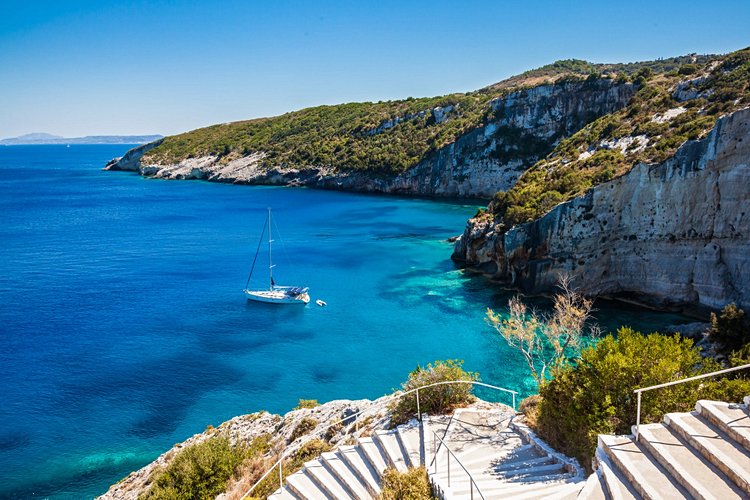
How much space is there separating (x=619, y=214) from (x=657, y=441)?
3079 cm

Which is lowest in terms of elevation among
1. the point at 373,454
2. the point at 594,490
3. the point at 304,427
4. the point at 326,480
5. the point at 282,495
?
the point at 304,427

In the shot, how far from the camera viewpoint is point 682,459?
741 centimetres

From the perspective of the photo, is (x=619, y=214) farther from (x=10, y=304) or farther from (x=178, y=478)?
(x=10, y=304)

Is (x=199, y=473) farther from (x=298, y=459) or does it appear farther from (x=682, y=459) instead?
(x=682, y=459)

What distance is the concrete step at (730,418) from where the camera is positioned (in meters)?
7.36

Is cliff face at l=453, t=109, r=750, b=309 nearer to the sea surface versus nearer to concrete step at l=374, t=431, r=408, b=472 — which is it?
the sea surface

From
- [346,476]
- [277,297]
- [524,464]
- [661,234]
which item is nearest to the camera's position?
[524,464]

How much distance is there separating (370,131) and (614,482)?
112409mm

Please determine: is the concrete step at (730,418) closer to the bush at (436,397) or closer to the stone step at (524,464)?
the stone step at (524,464)

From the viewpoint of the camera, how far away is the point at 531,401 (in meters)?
13.5

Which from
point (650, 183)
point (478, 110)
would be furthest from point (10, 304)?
point (478, 110)

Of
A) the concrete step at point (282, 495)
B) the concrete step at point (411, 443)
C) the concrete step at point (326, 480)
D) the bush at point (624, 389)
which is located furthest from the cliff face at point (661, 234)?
the concrete step at point (282, 495)

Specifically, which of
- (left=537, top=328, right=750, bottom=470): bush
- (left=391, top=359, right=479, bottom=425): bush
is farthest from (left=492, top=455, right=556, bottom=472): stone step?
(left=391, top=359, right=479, bottom=425): bush

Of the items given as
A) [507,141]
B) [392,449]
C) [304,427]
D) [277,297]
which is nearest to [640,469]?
[392,449]
